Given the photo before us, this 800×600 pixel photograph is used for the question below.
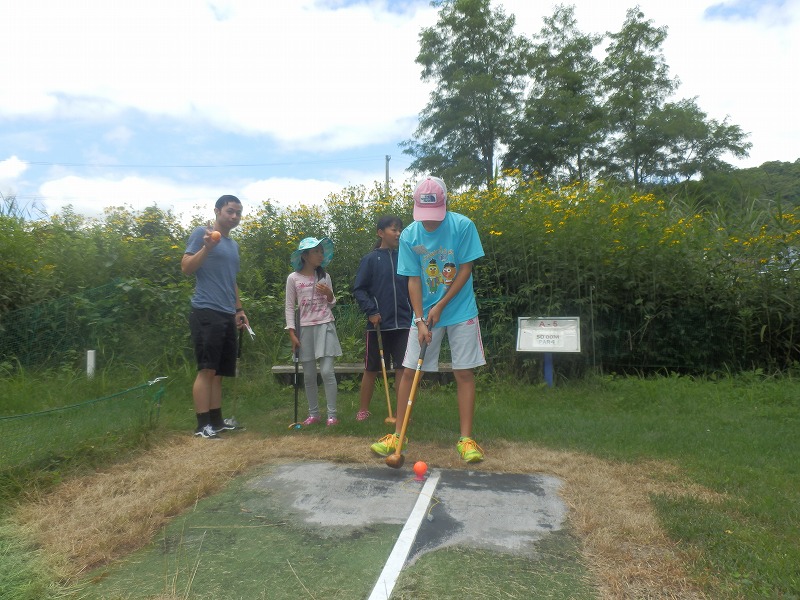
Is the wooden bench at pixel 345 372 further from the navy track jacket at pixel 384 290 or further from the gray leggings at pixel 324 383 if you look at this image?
the navy track jacket at pixel 384 290

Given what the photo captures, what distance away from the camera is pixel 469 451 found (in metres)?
3.85

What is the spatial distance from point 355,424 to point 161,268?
4.35 m

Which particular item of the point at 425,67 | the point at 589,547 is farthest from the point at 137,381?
the point at 425,67

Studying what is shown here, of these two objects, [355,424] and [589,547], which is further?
[355,424]

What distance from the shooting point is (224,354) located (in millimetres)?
4824

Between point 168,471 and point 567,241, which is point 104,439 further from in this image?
point 567,241

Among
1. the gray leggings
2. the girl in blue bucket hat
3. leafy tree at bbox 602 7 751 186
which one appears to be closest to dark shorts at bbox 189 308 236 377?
the girl in blue bucket hat

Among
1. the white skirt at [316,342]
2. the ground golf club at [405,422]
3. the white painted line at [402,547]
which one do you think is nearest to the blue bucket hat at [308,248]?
the white skirt at [316,342]

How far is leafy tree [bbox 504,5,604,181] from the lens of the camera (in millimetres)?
22812

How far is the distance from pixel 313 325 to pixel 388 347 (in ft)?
2.24

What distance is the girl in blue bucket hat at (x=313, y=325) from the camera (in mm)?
5004

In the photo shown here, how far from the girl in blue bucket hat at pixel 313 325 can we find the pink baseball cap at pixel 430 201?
1.39 metres

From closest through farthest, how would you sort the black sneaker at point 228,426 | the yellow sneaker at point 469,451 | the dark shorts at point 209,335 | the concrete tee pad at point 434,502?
the concrete tee pad at point 434,502 → the yellow sneaker at point 469,451 → the dark shorts at point 209,335 → the black sneaker at point 228,426

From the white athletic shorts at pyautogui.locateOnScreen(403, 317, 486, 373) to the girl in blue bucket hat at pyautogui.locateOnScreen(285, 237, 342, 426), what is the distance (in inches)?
45.7
